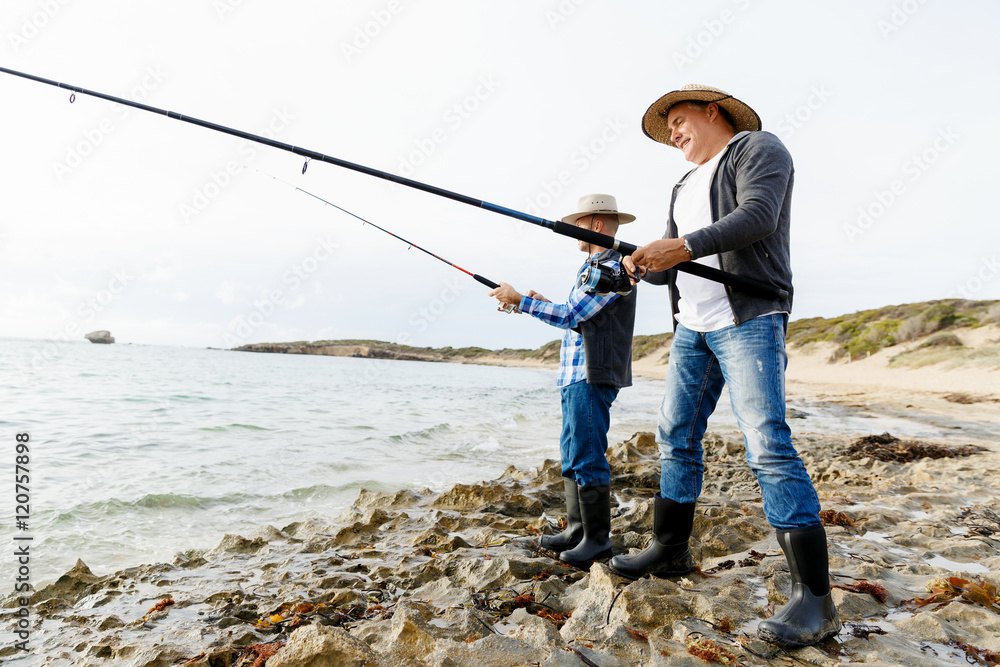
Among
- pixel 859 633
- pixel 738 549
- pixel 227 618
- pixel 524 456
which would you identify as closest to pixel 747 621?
pixel 859 633

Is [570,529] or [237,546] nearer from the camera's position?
[570,529]

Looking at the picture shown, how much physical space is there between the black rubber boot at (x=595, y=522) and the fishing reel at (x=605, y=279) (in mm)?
1146

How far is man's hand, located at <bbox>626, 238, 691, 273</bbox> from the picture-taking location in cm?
216

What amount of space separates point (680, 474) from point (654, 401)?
16672 millimetres

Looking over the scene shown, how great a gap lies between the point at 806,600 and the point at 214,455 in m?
7.61

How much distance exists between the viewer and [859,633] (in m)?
2.15

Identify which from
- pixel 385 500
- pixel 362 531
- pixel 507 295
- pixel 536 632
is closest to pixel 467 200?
pixel 507 295

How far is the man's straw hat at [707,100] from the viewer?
8.23ft

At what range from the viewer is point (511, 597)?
2.66 metres

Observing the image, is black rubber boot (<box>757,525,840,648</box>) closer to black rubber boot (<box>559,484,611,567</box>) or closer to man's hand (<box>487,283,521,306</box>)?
black rubber boot (<box>559,484,611,567</box>)

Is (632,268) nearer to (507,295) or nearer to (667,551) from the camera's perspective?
(507,295)

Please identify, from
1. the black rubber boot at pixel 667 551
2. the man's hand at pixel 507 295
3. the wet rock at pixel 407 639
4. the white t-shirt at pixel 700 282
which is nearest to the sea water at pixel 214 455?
the wet rock at pixel 407 639

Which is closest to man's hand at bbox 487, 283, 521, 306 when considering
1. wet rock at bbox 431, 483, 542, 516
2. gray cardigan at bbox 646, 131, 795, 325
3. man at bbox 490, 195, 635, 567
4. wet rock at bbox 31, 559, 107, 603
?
man at bbox 490, 195, 635, 567

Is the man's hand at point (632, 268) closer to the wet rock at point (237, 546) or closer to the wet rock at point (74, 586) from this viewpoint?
the wet rock at point (237, 546)
